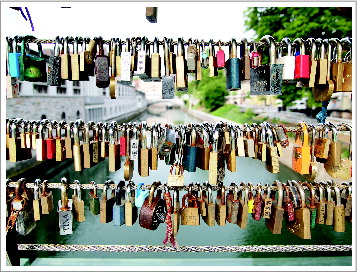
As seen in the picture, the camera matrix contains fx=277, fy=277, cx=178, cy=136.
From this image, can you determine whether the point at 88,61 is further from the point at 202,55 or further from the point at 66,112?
the point at 66,112

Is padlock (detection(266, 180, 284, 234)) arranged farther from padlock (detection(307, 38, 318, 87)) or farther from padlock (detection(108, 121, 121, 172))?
padlock (detection(108, 121, 121, 172))

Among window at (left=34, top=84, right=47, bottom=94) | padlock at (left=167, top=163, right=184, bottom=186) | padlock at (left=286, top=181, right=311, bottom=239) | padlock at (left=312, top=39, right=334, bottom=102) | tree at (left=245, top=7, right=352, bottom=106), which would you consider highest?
tree at (left=245, top=7, right=352, bottom=106)

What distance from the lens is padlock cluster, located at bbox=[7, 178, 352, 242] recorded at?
5.40 feet

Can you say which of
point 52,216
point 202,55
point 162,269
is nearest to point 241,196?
point 162,269

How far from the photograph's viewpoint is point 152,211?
1.63 m

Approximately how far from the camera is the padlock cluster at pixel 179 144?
1.61m

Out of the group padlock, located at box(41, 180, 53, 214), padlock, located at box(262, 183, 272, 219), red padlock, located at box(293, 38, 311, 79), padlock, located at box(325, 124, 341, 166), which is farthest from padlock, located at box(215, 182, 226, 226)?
padlock, located at box(41, 180, 53, 214)

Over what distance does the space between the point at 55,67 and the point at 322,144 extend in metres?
1.59

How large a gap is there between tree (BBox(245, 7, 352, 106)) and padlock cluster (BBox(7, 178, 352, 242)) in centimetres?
732

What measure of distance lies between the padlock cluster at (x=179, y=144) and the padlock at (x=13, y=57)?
30 cm

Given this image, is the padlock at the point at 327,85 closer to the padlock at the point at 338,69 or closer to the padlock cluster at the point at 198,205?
the padlock at the point at 338,69

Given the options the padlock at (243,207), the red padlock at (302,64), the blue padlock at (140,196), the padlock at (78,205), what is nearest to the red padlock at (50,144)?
the padlock at (78,205)

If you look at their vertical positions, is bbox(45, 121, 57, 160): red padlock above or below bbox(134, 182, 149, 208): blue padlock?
above

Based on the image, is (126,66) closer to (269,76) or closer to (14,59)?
(14,59)
